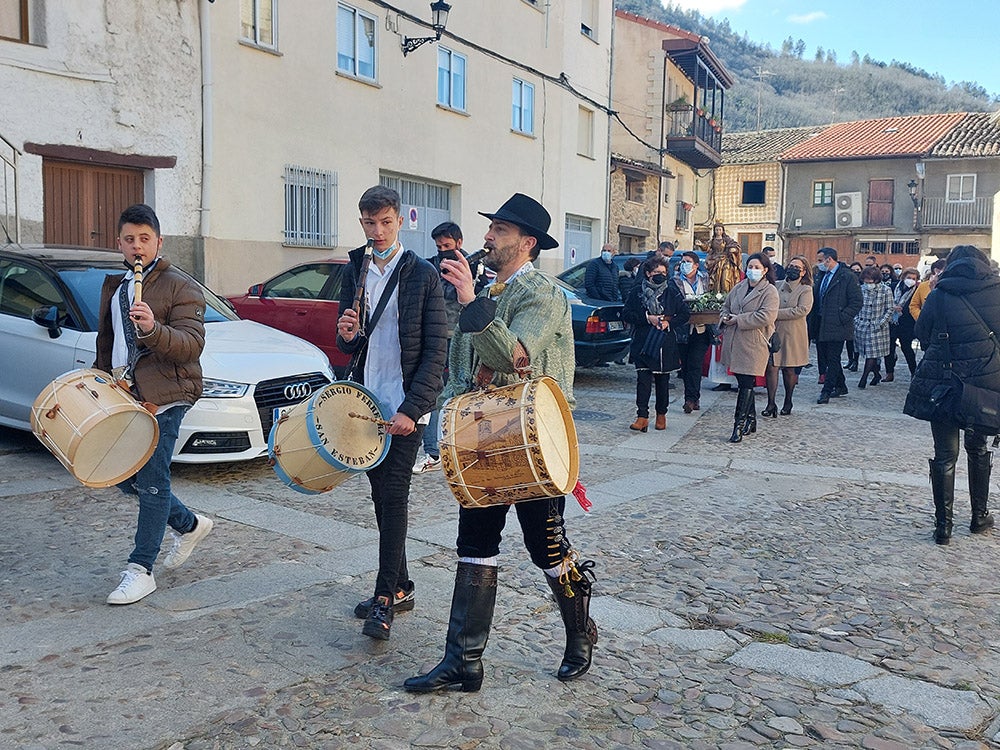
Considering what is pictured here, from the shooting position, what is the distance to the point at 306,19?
561 inches

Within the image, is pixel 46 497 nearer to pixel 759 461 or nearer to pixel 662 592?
pixel 662 592

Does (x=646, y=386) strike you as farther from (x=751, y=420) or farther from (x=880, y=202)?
(x=880, y=202)

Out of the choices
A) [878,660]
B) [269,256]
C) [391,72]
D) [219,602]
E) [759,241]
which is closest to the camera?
[878,660]

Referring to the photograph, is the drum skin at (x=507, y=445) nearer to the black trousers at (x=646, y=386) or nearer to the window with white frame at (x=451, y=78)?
the black trousers at (x=646, y=386)

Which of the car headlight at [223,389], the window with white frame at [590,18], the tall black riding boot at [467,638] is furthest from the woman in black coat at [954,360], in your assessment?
the window with white frame at [590,18]

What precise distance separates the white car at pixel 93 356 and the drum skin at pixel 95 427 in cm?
233

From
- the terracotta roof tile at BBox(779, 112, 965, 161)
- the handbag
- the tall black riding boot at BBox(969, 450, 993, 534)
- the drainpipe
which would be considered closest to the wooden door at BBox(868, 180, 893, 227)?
the terracotta roof tile at BBox(779, 112, 965, 161)

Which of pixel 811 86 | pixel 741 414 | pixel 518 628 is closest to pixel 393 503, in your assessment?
pixel 518 628

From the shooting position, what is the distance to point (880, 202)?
135ft

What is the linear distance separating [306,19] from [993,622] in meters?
12.9

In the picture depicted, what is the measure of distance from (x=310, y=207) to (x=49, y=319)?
7.91m

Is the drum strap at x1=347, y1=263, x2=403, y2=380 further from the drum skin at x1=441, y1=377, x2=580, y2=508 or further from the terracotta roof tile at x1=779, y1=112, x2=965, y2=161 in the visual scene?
the terracotta roof tile at x1=779, y1=112, x2=965, y2=161

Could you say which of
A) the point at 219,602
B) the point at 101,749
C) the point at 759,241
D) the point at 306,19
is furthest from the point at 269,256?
the point at 759,241

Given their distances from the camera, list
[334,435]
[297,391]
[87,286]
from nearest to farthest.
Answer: [334,435] → [297,391] → [87,286]
